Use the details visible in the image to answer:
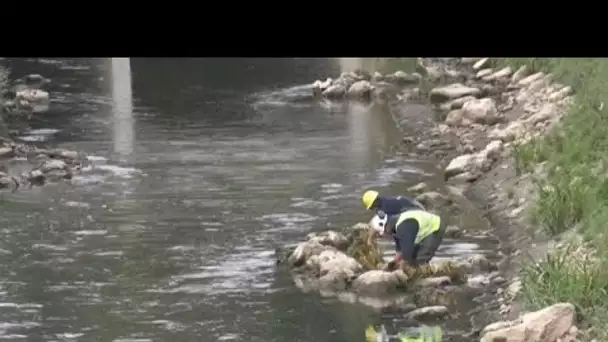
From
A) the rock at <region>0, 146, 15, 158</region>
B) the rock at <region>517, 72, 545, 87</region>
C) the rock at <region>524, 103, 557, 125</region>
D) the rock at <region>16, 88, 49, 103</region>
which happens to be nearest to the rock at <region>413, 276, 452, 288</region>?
the rock at <region>524, 103, 557, 125</region>

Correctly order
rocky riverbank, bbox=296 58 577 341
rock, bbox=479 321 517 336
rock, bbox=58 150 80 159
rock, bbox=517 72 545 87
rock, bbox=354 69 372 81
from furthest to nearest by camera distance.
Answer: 1. rock, bbox=354 69 372 81
2. rock, bbox=517 72 545 87
3. rock, bbox=58 150 80 159
4. rocky riverbank, bbox=296 58 577 341
5. rock, bbox=479 321 517 336

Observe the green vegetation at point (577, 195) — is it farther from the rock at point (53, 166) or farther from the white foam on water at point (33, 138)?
the white foam on water at point (33, 138)

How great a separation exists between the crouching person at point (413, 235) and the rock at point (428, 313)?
833 millimetres

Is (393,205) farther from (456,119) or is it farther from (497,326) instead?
(456,119)

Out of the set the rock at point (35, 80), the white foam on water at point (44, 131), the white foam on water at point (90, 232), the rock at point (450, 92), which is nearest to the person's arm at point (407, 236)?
the white foam on water at point (90, 232)

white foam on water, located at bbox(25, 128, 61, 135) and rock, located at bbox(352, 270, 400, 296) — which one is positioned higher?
white foam on water, located at bbox(25, 128, 61, 135)

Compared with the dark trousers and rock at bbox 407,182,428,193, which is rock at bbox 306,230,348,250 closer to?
the dark trousers

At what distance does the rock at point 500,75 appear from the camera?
17250mm

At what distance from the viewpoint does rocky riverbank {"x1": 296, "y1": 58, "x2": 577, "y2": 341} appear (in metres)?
8.78

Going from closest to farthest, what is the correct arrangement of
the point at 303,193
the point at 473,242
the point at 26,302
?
the point at 26,302 < the point at 473,242 < the point at 303,193

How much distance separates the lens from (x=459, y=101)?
54.0 feet
